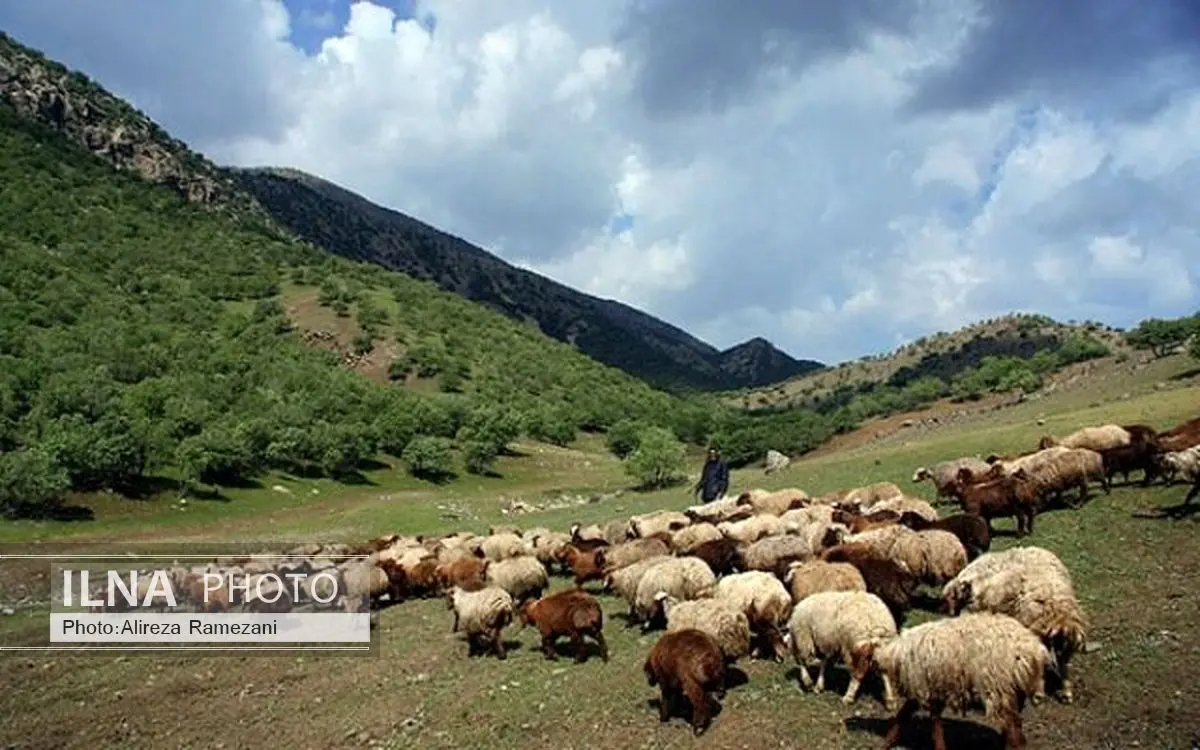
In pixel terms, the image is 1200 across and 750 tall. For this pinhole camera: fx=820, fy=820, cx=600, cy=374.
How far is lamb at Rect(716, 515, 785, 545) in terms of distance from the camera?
18.7 m

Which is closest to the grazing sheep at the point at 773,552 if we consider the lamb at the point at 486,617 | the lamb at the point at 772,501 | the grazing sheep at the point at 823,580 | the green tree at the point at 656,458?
the grazing sheep at the point at 823,580

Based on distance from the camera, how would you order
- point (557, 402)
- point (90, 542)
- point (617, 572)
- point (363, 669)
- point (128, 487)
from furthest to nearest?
point (557, 402) < point (128, 487) < point (90, 542) < point (617, 572) < point (363, 669)

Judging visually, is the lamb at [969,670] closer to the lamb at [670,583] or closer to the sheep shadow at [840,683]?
the sheep shadow at [840,683]

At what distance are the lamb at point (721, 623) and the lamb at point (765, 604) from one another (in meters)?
0.26

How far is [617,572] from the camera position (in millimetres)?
16812

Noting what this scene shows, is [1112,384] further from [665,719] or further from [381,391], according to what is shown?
[381,391]

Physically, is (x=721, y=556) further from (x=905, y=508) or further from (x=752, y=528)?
(x=905, y=508)

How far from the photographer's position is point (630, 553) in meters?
18.4

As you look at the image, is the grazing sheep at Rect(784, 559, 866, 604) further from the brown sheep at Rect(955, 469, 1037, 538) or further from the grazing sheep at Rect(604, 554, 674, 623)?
the brown sheep at Rect(955, 469, 1037, 538)

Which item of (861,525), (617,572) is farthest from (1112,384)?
(617,572)

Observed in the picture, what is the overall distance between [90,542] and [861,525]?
121 feet

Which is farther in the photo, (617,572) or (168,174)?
(168,174)

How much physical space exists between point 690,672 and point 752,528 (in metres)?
9.13

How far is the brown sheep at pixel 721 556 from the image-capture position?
1653 cm
